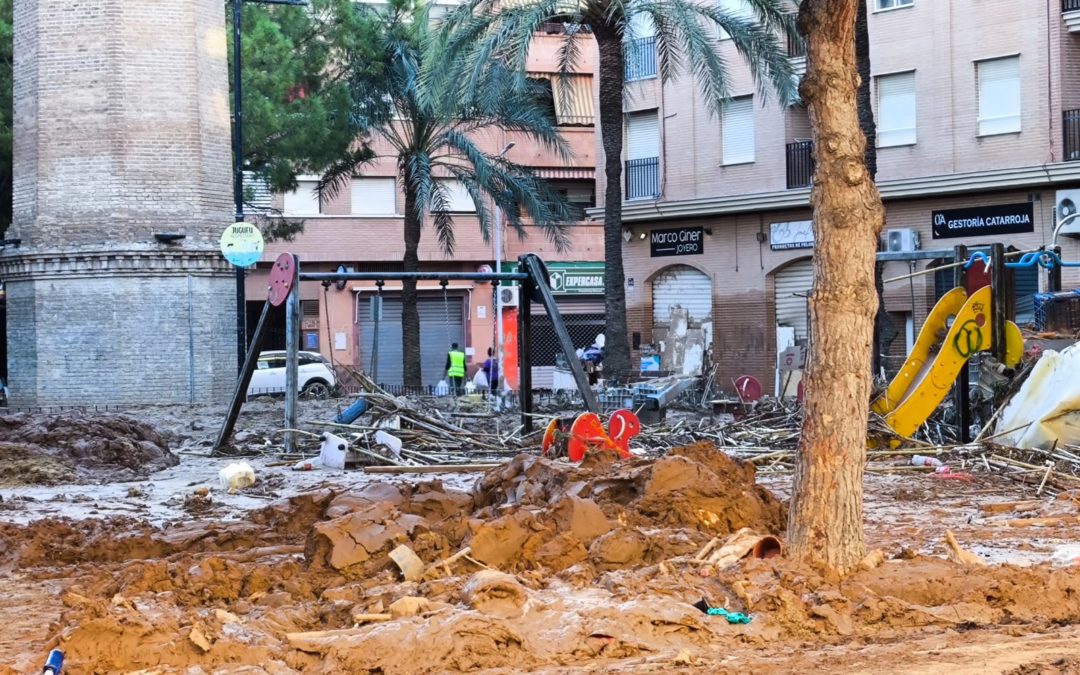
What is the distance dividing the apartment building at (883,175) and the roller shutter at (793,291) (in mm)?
43

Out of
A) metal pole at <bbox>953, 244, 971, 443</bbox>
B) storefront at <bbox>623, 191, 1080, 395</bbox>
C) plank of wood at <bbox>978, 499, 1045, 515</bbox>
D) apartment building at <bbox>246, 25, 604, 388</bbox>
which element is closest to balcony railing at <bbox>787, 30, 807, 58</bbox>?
storefront at <bbox>623, 191, 1080, 395</bbox>

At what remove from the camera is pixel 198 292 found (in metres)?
28.4

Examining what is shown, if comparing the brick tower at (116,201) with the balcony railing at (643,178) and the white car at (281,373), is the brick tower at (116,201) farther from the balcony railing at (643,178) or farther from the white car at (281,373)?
the balcony railing at (643,178)

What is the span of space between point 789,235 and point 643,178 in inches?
191

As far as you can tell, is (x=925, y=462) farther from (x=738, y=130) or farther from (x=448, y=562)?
(x=738, y=130)

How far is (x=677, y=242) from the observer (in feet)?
125

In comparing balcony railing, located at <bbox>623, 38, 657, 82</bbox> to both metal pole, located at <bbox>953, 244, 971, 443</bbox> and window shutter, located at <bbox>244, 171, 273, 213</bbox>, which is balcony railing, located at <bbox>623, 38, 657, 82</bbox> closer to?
window shutter, located at <bbox>244, 171, 273, 213</bbox>

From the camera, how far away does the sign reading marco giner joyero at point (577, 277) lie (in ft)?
161

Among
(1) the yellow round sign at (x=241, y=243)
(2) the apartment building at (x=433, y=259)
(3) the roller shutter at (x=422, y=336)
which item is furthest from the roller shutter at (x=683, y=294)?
(1) the yellow round sign at (x=241, y=243)

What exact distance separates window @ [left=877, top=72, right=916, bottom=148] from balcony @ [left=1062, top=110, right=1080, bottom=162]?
3560mm

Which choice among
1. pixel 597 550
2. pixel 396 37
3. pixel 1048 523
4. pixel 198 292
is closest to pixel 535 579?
pixel 597 550

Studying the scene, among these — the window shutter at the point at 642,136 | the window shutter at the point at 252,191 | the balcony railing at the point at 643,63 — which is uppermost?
the balcony railing at the point at 643,63

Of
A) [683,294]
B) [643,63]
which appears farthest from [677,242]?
[643,63]

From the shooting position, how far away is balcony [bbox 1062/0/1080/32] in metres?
30.1
